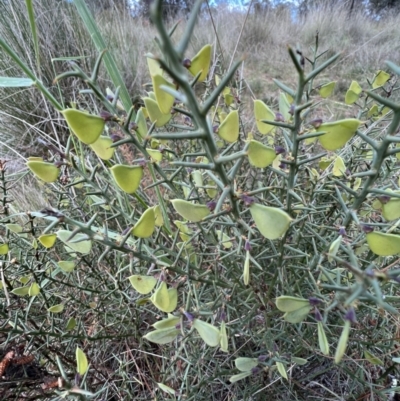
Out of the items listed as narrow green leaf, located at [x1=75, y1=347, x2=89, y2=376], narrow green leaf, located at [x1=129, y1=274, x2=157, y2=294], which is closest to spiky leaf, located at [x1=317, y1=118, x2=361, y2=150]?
narrow green leaf, located at [x1=129, y1=274, x2=157, y2=294]

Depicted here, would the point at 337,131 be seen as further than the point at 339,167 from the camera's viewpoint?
No

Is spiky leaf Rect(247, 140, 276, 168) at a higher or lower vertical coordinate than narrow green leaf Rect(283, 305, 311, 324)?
higher

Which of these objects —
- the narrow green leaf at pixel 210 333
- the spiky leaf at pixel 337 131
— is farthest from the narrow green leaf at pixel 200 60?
the narrow green leaf at pixel 210 333

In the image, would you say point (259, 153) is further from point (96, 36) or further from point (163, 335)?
point (96, 36)

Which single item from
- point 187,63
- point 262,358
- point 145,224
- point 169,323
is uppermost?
point 187,63

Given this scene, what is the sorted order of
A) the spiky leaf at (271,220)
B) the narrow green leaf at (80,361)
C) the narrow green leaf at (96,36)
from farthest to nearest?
the narrow green leaf at (96,36)
the narrow green leaf at (80,361)
the spiky leaf at (271,220)

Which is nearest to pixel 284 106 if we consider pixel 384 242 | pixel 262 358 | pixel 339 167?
pixel 339 167

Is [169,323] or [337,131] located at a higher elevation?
[337,131]

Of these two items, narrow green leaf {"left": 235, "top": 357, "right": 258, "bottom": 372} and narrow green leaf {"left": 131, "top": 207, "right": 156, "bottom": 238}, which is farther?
narrow green leaf {"left": 235, "top": 357, "right": 258, "bottom": 372}

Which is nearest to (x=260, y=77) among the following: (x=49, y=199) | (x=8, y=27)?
(x=8, y=27)

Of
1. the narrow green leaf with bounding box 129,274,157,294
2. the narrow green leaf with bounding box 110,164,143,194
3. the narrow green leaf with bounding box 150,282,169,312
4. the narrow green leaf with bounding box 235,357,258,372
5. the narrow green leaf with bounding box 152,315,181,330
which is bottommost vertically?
the narrow green leaf with bounding box 235,357,258,372

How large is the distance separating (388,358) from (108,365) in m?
0.50

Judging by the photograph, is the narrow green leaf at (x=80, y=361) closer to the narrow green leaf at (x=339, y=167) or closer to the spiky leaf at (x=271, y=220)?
the spiky leaf at (x=271, y=220)

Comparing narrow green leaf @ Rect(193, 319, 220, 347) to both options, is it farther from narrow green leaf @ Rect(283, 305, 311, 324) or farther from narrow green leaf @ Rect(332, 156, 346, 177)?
narrow green leaf @ Rect(332, 156, 346, 177)
